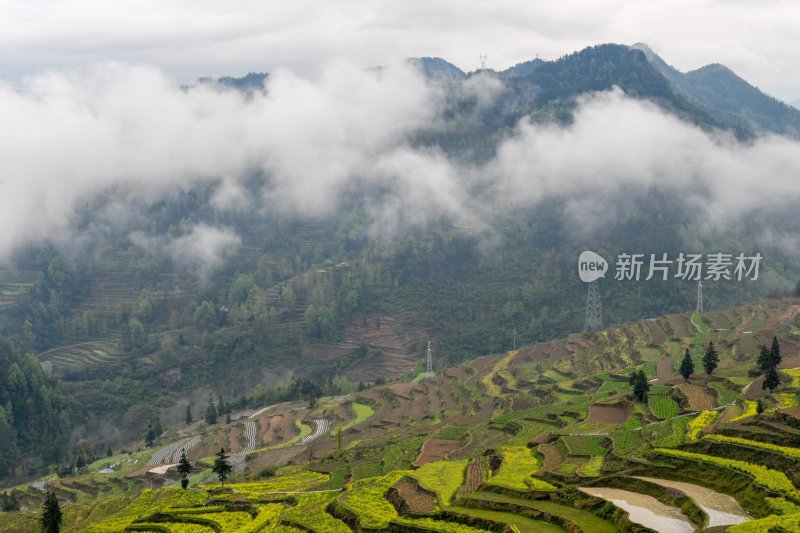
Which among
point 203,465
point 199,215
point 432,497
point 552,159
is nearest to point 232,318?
point 199,215

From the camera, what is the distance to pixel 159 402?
12112 cm

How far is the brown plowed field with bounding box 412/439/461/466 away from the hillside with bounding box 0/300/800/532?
0.17 metres

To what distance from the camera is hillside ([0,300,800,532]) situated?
1304 inches

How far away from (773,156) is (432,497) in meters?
157

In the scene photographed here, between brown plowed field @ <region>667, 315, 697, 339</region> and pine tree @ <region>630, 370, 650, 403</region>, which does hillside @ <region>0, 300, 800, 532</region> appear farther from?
pine tree @ <region>630, 370, 650, 403</region>

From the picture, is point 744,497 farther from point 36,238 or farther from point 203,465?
point 36,238

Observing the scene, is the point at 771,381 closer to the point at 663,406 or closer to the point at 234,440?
the point at 663,406

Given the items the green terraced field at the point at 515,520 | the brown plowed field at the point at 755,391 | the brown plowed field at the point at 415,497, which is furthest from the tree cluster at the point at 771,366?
the green terraced field at the point at 515,520

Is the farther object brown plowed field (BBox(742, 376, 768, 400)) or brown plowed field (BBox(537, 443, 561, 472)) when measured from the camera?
brown plowed field (BBox(742, 376, 768, 400))

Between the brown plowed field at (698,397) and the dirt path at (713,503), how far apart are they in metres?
18.3

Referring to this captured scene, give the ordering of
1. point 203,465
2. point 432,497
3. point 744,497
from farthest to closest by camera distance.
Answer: point 203,465 < point 432,497 < point 744,497

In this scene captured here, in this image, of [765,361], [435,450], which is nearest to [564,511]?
[435,450]

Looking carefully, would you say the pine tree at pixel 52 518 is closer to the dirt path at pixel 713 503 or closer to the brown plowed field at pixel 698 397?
the dirt path at pixel 713 503
